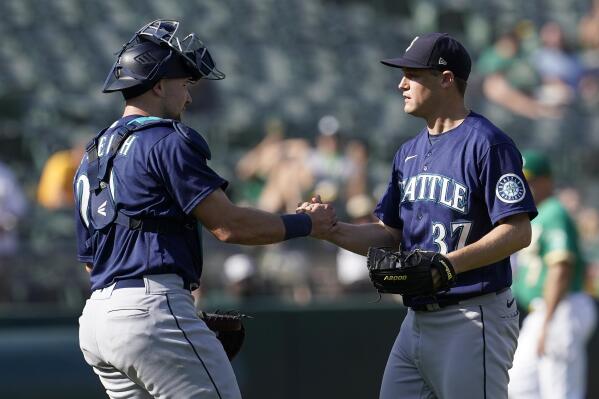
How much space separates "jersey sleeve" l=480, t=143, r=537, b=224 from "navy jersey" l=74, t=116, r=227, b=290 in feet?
3.61

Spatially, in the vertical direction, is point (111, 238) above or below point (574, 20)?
below

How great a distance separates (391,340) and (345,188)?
8.54ft

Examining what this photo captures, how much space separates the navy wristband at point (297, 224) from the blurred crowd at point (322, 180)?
15.3 ft

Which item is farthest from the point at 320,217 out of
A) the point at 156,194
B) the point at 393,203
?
the point at 156,194

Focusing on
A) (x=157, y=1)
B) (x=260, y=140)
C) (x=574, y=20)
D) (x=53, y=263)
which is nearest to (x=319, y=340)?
(x=53, y=263)

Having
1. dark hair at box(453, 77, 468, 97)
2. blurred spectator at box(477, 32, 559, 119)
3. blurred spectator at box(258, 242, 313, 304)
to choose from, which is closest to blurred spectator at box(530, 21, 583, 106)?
blurred spectator at box(477, 32, 559, 119)

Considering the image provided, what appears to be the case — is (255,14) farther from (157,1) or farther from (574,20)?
(574,20)

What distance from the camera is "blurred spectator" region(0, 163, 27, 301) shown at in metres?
9.05

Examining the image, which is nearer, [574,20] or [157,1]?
[157,1]

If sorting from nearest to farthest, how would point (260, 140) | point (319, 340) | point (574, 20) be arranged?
point (319, 340)
point (260, 140)
point (574, 20)

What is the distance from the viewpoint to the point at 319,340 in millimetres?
8906

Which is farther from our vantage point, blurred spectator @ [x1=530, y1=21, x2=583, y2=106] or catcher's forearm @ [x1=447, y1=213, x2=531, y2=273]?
blurred spectator @ [x1=530, y1=21, x2=583, y2=106]

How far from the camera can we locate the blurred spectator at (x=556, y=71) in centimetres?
1438

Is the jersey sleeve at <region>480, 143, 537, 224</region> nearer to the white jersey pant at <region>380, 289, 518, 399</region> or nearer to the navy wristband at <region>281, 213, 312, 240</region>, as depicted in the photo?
the white jersey pant at <region>380, 289, 518, 399</region>
